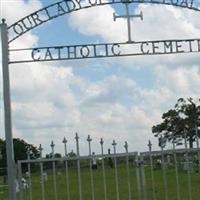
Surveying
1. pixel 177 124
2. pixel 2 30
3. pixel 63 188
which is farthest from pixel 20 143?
pixel 2 30

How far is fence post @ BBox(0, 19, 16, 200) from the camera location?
10508mm

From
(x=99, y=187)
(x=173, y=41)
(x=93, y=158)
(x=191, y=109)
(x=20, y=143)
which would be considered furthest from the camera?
(x=20, y=143)

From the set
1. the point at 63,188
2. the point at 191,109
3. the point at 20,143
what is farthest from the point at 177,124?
the point at 63,188

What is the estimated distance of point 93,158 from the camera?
10.5 metres

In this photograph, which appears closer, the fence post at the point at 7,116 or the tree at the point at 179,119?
the fence post at the point at 7,116

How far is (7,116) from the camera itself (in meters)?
10.8

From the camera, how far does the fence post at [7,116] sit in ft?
34.5

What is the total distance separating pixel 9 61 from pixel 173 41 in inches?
123

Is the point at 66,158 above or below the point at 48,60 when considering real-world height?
below

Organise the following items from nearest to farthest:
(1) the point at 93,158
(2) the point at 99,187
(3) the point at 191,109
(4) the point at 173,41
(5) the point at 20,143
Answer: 1. (1) the point at 93,158
2. (4) the point at 173,41
3. (2) the point at 99,187
4. (3) the point at 191,109
5. (5) the point at 20,143

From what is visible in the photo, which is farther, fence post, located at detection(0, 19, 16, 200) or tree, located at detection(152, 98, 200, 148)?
tree, located at detection(152, 98, 200, 148)

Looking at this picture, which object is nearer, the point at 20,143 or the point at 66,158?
the point at 66,158

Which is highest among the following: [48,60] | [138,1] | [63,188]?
[138,1]

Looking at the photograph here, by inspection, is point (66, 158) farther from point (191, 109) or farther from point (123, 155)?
point (191, 109)
